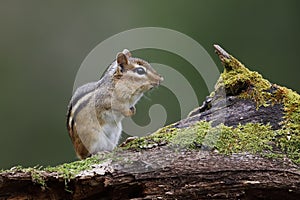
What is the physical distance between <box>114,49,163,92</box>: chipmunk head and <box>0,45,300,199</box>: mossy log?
0.32 meters

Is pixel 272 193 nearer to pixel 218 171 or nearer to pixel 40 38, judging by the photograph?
pixel 218 171

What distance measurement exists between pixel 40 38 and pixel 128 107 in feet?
8.82

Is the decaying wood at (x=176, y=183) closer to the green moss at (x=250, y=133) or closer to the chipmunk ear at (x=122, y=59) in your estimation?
the green moss at (x=250, y=133)

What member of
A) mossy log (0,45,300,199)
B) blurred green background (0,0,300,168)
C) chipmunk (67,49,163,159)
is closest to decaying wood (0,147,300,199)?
mossy log (0,45,300,199)

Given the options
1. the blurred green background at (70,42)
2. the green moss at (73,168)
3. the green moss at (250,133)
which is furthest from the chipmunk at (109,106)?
the blurred green background at (70,42)

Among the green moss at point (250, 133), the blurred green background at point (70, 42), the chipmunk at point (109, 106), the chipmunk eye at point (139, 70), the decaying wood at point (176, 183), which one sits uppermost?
the blurred green background at point (70, 42)

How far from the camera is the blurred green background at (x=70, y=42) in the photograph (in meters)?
4.28

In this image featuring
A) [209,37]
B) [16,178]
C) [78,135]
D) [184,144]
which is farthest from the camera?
[209,37]

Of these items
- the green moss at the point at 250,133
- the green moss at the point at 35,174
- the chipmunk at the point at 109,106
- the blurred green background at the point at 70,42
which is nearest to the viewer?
the green moss at the point at 35,174

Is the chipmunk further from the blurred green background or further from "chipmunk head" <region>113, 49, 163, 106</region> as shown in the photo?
the blurred green background

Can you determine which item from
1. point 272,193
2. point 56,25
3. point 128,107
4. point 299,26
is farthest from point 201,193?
point 56,25

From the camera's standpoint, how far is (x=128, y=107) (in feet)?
7.22

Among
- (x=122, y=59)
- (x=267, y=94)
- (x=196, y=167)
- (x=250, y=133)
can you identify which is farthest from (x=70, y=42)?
(x=196, y=167)

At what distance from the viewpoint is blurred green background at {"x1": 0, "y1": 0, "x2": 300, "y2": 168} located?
428 cm
